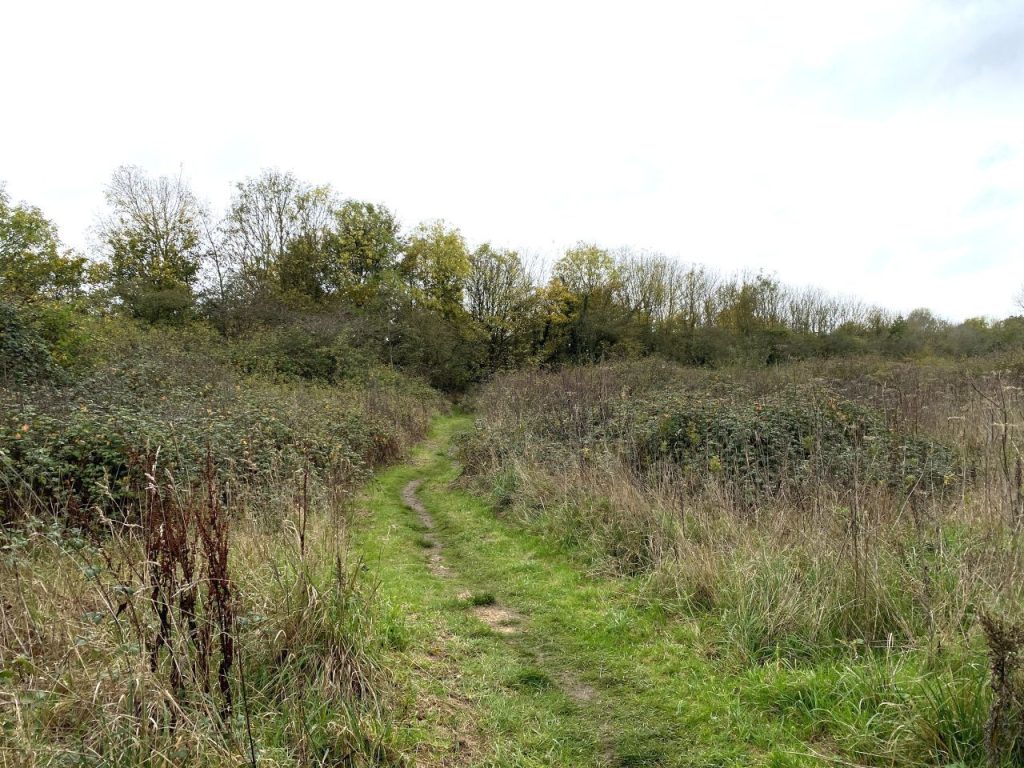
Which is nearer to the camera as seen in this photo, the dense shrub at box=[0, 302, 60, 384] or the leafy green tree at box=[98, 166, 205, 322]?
the dense shrub at box=[0, 302, 60, 384]

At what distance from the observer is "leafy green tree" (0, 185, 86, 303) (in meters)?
18.0

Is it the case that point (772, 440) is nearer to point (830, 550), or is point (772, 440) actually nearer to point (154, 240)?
point (830, 550)

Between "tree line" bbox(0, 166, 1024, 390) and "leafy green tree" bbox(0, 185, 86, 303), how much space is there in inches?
4.5

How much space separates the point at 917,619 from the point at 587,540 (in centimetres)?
351

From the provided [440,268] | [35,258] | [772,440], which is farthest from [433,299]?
[772,440]

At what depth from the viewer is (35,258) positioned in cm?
2084

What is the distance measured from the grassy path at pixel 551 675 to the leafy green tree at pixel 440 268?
96.4 feet

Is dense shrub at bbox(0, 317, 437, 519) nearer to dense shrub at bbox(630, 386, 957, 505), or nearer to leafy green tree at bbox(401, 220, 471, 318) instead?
dense shrub at bbox(630, 386, 957, 505)

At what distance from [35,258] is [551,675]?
25.2 meters

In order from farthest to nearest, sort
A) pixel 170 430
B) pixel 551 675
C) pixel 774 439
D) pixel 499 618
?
pixel 774 439
pixel 170 430
pixel 499 618
pixel 551 675

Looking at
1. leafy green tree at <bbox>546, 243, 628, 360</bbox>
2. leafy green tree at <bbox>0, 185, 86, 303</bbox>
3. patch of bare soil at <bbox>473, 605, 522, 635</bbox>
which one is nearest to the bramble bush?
patch of bare soil at <bbox>473, 605, 522, 635</bbox>

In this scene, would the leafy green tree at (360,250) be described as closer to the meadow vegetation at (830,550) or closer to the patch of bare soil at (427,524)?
the patch of bare soil at (427,524)

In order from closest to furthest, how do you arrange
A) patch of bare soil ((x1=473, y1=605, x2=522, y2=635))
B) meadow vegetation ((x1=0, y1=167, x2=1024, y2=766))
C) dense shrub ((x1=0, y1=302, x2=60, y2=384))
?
meadow vegetation ((x1=0, y1=167, x2=1024, y2=766)) → patch of bare soil ((x1=473, y1=605, x2=522, y2=635)) → dense shrub ((x1=0, y1=302, x2=60, y2=384))

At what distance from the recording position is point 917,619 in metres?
3.86
